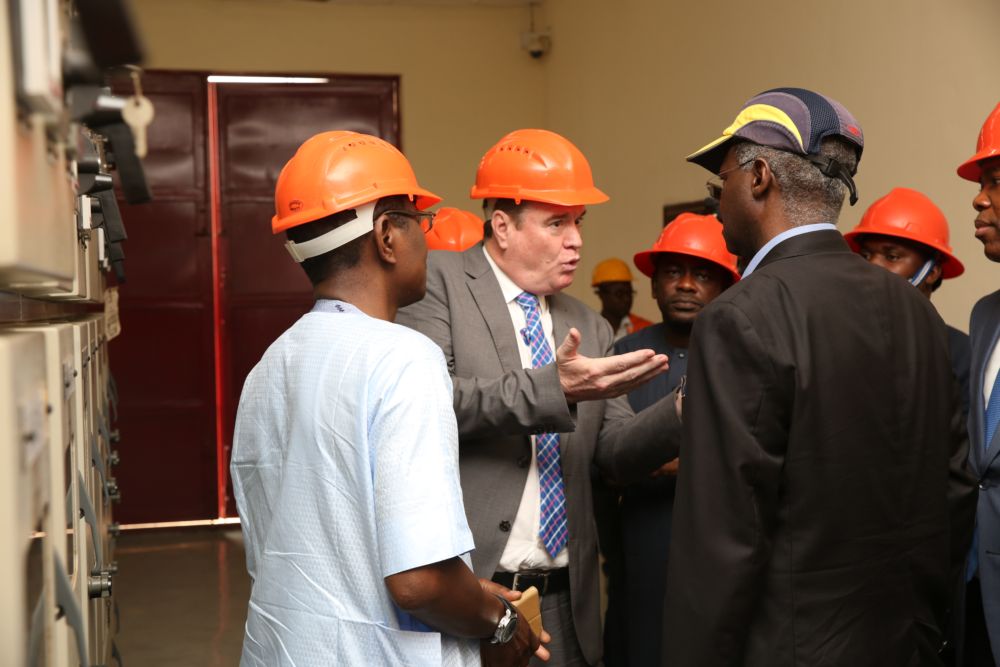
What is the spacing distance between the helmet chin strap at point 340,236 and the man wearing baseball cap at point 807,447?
62cm

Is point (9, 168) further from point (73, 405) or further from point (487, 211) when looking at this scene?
point (487, 211)

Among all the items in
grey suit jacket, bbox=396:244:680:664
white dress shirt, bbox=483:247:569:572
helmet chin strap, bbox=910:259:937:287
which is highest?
helmet chin strap, bbox=910:259:937:287

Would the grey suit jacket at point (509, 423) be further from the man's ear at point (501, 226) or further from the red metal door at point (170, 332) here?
the red metal door at point (170, 332)

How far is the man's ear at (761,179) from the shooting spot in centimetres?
190

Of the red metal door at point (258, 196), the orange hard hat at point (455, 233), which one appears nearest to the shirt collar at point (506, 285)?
the orange hard hat at point (455, 233)

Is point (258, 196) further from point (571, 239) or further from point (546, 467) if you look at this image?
point (546, 467)

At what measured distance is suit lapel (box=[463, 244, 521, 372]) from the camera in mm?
2471

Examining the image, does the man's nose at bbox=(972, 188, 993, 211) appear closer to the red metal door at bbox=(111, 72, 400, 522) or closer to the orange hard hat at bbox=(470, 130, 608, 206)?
the orange hard hat at bbox=(470, 130, 608, 206)

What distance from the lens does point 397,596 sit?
151 cm

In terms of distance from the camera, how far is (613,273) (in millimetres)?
6852

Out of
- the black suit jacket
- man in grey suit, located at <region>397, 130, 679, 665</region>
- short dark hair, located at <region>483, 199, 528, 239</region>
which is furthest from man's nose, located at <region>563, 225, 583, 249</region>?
the black suit jacket

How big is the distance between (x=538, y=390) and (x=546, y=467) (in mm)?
283

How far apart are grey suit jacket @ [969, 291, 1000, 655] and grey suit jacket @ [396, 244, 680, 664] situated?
0.74 m

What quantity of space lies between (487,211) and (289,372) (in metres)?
1.21
